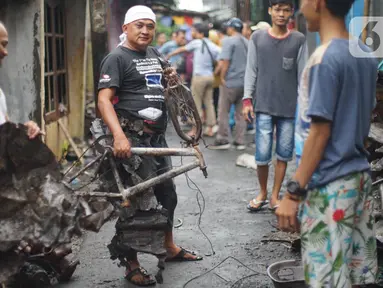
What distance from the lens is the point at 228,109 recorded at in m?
10.9

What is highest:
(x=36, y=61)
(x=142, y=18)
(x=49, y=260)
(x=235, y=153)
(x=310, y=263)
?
(x=142, y=18)

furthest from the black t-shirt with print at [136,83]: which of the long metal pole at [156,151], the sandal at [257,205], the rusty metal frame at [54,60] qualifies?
the rusty metal frame at [54,60]

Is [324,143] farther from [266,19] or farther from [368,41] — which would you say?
[266,19]

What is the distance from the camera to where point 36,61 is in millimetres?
7168

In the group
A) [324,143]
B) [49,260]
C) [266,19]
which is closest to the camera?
[324,143]

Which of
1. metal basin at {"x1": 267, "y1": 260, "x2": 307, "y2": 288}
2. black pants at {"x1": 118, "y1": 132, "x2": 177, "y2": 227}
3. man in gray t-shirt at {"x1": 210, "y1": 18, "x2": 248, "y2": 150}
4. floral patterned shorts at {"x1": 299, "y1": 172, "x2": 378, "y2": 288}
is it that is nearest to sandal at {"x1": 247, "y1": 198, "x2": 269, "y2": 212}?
black pants at {"x1": 118, "y1": 132, "x2": 177, "y2": 227}

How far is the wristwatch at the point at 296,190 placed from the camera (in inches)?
113

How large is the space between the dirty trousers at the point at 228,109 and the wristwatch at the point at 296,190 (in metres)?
7.86

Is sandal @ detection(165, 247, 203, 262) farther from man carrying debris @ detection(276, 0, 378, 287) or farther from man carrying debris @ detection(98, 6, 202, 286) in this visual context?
man carrying debris @ detection(276, 0, 378, 287)

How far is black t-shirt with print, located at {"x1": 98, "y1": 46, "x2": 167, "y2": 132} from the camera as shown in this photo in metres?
4.42

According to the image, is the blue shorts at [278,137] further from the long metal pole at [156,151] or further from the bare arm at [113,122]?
the bare arm at [113,122]

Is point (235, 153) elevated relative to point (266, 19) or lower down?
lower down

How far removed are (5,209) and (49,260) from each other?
3.31 ft

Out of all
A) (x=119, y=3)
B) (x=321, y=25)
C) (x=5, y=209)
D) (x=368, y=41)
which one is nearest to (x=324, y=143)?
(x=321, y=25)
